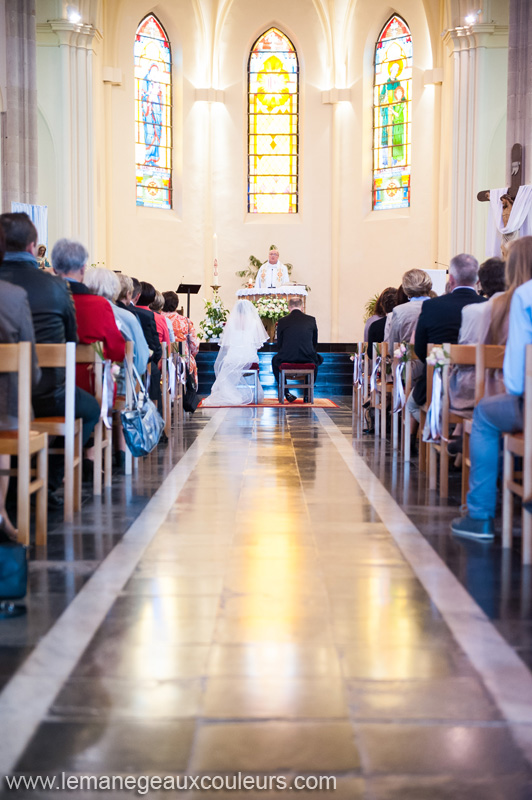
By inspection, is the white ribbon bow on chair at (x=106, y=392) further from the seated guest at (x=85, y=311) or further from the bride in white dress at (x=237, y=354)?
the bride in white dress at (x=237, y=354)

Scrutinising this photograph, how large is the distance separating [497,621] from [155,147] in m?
16.9

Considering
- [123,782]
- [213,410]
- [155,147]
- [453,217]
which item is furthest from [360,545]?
[155,147]

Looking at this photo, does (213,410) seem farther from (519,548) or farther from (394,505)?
(519,548)

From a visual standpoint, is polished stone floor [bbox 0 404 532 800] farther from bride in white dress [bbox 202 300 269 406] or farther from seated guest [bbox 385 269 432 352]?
bride in white dress [bbox 202 300 269 406]

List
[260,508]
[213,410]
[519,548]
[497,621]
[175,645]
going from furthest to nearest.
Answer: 1. [213,410]
2. [260,508]
3. [519,548]
4. [497,621]
5. [175,645]

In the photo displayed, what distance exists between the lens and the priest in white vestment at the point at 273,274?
1670 cm

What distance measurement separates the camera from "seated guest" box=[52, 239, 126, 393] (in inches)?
211

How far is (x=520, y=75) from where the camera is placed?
11.6 m

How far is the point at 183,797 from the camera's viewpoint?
1.85m

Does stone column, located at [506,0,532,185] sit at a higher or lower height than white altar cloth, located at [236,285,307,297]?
higher

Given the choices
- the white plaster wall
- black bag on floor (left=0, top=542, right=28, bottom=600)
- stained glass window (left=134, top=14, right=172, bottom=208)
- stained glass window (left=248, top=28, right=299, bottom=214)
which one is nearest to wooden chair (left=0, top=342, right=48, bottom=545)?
black bag on floor (left=0, top=542, right=28, bottom=600)

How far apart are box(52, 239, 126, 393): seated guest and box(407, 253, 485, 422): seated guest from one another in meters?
2.04

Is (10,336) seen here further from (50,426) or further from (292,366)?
(292,366)

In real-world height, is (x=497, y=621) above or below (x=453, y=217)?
below
